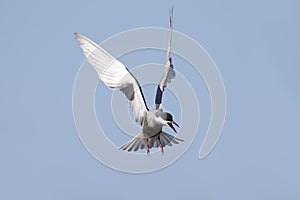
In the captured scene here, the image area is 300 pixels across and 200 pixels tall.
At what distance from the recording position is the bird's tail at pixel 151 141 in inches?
967

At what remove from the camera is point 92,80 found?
24141 mm

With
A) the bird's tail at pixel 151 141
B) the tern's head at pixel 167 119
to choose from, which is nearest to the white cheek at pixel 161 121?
the tern's head at pixel 167 119

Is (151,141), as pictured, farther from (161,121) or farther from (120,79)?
(120,79)

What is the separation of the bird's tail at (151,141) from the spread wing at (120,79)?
1.99 ft

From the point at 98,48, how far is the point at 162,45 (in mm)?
2192

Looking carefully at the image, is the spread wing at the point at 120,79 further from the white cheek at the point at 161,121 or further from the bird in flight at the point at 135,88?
the white cheek at the point at 161,121

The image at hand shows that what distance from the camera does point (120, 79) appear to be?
2473 cm

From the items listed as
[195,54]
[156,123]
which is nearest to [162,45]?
[195,54]

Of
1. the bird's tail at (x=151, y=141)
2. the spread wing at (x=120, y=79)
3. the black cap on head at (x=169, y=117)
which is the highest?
the spread wing at (x=120, y=79)

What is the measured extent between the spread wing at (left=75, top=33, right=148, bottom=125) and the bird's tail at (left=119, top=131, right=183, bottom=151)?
1.99 feet

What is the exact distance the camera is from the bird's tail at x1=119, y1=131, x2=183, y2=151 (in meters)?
24.6

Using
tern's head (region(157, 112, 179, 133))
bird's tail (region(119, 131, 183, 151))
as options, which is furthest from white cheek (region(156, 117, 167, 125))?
bird's tail (region(119, 131, 183, 151))

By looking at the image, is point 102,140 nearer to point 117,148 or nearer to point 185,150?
point 117,148

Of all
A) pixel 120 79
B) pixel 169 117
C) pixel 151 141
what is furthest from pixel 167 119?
pixel 120 79
